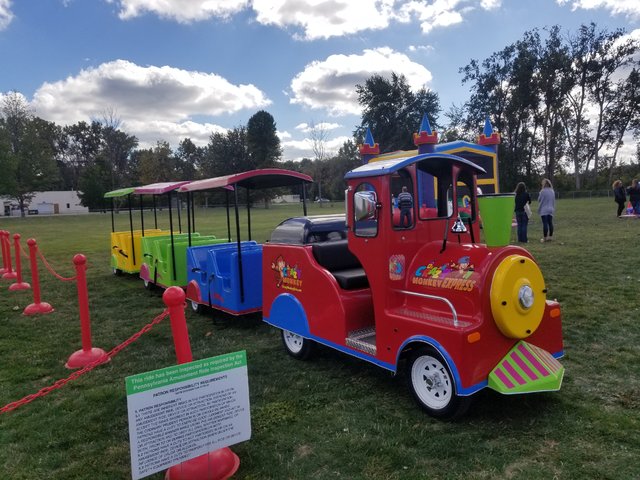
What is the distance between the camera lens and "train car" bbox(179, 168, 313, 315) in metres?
6.61

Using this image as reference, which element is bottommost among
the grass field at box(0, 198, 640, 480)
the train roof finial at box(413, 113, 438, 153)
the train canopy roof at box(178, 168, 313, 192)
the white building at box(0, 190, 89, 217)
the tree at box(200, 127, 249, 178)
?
the grass field at box(0, 198, 640, 480)

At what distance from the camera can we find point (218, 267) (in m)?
7.11

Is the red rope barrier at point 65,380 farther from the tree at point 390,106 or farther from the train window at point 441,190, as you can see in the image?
the tree at point 390,106

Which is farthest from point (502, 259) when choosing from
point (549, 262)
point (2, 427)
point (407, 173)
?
point (549, 262)

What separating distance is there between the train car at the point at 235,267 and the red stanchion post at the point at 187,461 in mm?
3150

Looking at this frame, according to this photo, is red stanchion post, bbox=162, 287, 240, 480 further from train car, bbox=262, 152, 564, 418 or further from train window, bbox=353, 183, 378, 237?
train window, bbox=353, 183, 378, 237

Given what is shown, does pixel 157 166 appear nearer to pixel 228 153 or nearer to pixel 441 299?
pixel 228 153

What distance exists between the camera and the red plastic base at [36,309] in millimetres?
7977

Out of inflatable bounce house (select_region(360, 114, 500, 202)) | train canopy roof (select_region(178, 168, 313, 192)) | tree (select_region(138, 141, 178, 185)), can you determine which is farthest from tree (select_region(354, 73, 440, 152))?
train canopy roof (select_region(178, 168, 313, 192))

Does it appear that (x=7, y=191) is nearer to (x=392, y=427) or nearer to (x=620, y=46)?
(x=392, y=427)

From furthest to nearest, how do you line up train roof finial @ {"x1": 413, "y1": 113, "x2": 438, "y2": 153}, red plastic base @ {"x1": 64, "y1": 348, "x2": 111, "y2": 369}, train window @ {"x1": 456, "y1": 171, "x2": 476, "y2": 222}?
train roof finial @ {"x1": 413, "y1": 113, "x2": 438, "y2": 153}, red plastic base @ {"x1": 64, "y1": 348, "x2": 111, "y2": 369}, train window @ {"x1": 456, "y1": 171, "x2": 476, "y2": 222}

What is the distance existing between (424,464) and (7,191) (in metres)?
57.7

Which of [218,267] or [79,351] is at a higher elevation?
[218,267]

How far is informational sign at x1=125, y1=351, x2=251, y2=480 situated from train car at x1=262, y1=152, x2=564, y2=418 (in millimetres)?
1603
